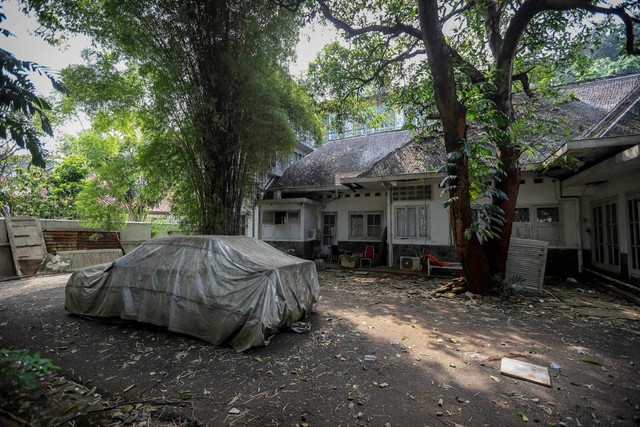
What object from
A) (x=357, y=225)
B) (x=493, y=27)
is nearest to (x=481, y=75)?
(x=493, y=27)

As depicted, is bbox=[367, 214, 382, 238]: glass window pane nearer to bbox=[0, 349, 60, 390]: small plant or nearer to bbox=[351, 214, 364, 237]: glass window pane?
bbox=[351, 214, 364, 237]: glass window pane

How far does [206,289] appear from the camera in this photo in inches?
Answer: 143

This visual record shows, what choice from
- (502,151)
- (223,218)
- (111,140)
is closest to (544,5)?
(502,151)

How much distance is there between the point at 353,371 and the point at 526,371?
1.72 m

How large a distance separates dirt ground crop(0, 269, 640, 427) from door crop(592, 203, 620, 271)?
2.40 meters

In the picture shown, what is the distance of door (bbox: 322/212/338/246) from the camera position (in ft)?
37.6

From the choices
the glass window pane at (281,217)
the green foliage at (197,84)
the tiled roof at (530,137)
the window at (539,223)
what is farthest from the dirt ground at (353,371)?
the glass window pane at (281,217)

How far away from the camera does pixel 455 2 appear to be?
652cm

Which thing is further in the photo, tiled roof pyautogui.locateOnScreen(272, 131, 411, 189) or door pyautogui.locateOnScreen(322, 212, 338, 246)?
door pyautogui.locateOnScreen(322, 212, 338, 246)

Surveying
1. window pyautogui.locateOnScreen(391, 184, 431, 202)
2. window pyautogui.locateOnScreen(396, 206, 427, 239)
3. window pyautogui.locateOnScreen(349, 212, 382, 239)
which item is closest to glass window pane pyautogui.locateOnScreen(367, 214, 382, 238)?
window pyautogui.locateOnScreen(349, 212, 382, 239)

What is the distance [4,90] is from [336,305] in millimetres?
4943

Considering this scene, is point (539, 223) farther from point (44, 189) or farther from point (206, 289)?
point (44, 189)

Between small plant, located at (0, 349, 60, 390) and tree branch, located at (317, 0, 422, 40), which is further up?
tree branch, located at (317, 0, 422, 40)

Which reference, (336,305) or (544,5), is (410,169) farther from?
(336,305)
